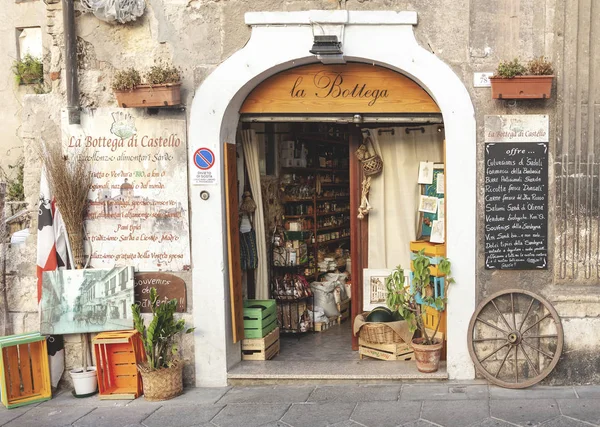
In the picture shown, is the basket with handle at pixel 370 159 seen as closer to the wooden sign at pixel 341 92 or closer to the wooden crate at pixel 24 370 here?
the wooden sign at pixel 341 92

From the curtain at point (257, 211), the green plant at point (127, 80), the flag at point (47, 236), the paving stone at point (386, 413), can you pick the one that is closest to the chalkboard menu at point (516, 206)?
the paving stone at point (386, 413)

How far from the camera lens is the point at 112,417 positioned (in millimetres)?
5430

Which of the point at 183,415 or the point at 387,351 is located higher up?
the point at 387,351

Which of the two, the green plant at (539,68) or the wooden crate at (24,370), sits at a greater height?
the green plant at (539,68)

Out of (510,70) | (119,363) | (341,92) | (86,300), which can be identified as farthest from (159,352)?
(510,70)

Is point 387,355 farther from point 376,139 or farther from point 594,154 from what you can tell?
point 594,154

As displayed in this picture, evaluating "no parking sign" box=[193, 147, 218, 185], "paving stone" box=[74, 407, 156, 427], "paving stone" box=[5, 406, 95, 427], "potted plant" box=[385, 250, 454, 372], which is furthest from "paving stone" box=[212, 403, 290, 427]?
"no parking sign" box=[193, 147, 218, 185]

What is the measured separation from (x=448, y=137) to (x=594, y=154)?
1.29 m

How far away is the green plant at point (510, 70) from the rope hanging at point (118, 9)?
3294 millimetres

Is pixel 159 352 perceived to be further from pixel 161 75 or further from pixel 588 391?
pixel 588 391

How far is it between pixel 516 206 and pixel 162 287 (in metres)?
3.37

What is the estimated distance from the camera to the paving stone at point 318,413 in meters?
5.11

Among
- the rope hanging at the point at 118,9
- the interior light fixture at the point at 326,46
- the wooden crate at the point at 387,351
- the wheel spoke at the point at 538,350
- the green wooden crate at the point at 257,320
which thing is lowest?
the wooden crate at the point at 387,351

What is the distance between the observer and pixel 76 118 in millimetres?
6105
